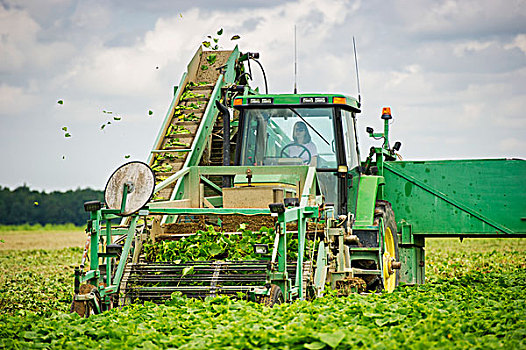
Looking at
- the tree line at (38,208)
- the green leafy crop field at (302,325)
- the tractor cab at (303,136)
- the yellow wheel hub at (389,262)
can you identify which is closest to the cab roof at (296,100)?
the tractor cab at (303,136)

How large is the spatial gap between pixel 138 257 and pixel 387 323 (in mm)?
2993

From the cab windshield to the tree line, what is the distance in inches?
2222

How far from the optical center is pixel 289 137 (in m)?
9.60

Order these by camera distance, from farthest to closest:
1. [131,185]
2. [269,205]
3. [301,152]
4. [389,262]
A: [389,262]
[301,152]
[131,185]
[269,205]

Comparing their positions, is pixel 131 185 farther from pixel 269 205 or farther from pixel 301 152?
pixel 301 152

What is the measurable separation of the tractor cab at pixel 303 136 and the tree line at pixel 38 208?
56.5 metres

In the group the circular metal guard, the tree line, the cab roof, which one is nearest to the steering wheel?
the cab roof

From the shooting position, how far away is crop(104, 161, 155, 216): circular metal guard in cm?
753

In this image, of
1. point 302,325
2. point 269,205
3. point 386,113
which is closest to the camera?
point 302,325

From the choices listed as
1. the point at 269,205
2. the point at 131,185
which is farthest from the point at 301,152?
the point at 269,205

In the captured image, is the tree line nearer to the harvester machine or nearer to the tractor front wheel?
the harvester machine

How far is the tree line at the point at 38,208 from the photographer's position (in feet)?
217

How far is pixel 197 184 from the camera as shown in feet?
29.9

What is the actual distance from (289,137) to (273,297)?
3316mm
